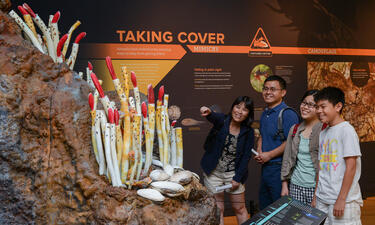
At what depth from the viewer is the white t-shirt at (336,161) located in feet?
6.65

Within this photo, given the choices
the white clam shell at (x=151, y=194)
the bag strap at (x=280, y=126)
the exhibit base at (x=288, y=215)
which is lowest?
the exhibit base at (x=288, y=215)

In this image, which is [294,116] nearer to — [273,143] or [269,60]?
[273,143]

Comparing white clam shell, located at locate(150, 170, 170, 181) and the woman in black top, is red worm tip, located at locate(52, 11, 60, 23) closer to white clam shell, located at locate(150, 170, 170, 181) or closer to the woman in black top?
white clam shell, located at locate(150, 170, 170, 181)

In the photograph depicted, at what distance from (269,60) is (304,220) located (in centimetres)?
304

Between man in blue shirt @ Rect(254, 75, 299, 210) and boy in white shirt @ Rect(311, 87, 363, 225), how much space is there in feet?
1.71

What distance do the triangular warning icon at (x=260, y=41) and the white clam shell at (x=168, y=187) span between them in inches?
120

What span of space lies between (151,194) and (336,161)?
121 cm

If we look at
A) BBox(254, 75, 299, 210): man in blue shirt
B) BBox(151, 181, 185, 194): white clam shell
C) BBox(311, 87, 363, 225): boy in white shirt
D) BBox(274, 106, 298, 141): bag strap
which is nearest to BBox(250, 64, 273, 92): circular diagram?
BBox(254, 75, 299, 210): man in blue shirt

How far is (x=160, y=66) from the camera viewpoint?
395 centimetres

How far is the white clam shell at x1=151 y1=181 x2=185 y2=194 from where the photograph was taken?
1.55m

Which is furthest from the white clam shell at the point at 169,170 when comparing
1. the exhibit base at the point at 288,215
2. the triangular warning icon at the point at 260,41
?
the triangular warning icon at the point at 260,41

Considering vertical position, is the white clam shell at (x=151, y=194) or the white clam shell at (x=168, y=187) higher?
the white clam shell at (x=168, y=187)

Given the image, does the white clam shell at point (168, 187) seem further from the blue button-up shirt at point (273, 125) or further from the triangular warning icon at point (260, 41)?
the triangular warning icon at point (260, 41)

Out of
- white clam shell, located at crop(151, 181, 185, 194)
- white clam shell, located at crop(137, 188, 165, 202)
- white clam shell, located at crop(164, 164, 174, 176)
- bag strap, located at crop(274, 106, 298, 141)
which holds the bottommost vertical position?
white clam shell, located at crop(137, 188, 165, 202)
